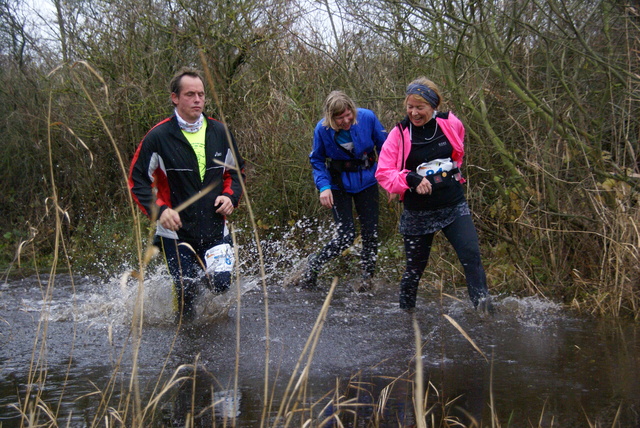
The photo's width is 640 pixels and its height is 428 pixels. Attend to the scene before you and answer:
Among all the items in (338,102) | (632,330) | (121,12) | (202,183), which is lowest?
(632,330)

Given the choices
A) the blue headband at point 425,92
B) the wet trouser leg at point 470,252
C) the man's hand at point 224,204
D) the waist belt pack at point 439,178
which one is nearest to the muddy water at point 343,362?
the wet trouser leg at point 470,252

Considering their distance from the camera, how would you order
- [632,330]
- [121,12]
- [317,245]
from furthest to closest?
[121,12], [317,245], [632,330]

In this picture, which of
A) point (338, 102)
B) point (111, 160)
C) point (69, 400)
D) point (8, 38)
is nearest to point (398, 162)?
point (338, 102)

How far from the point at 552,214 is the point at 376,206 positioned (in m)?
1.76

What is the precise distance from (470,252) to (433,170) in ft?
2.17

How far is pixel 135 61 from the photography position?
12.1m

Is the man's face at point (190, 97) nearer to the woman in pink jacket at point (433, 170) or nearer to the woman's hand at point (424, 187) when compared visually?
the woman in pink jacket at point (433, 170)

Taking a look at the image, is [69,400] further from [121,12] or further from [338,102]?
[121,12]

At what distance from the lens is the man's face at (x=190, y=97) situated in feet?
17.4

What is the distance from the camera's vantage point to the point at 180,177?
5.39m

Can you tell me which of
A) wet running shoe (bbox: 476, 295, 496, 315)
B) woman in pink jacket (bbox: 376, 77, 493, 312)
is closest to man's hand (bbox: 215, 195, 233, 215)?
woman in pink jacket (bbox: 376, 77, 493, 312)

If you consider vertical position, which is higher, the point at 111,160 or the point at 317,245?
the point at 111,160

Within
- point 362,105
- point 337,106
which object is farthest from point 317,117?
point 337,106

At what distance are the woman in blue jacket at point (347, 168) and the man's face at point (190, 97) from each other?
1.65 m
